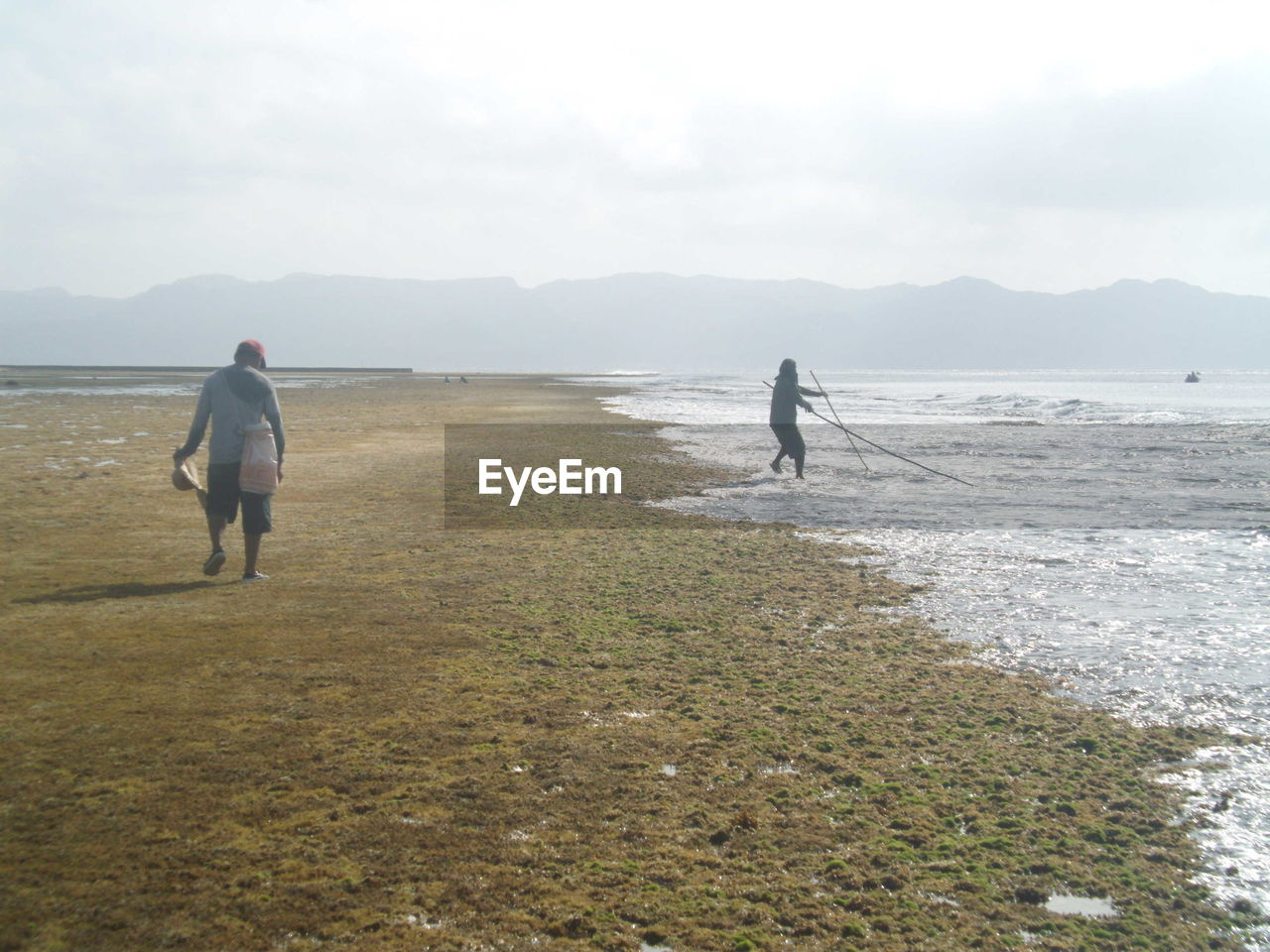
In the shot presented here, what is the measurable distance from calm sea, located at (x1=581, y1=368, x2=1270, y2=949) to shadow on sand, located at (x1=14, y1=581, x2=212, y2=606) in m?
5.73

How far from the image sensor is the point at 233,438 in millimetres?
7273

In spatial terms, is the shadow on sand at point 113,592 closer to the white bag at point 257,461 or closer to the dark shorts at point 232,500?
the dark shorts at point 232,500

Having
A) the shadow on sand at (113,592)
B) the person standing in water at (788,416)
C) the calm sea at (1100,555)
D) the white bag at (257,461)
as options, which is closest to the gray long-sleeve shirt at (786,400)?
the person standing in water at (788,416)

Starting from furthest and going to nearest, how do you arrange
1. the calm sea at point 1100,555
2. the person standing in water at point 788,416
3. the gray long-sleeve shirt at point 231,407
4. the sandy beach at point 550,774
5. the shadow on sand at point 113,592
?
the person standing in water at point 788,416, the gray long-sleeve shirt at point 231,407, the shadow on sand at point 113,592, the calm sea at point 1100,555, the sandy beach at point 550,774

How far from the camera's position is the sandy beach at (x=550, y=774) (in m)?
2.80

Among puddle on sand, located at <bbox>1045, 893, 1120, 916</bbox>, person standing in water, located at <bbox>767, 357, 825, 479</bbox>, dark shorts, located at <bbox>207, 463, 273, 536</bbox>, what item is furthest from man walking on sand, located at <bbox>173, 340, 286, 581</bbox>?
person standing in water, located at <bbox>767, 357, 825, 479</bbox>

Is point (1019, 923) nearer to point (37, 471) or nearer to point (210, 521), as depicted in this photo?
point (210, 521)

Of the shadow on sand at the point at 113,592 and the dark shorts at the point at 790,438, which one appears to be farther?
the dark shorts at the point at 790,438

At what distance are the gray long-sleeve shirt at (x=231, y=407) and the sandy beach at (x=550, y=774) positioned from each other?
42.9 inches

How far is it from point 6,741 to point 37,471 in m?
12.2

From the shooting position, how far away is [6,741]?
13.2 ft

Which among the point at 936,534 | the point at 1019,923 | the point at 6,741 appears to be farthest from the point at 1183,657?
the point at 6,741

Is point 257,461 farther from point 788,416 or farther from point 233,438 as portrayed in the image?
point 788,416

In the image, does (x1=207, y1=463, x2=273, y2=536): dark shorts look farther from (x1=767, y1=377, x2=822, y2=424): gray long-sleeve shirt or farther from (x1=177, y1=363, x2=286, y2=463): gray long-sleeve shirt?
(x1=767, y1=377, x2=822, y2=424): gray long-sleeve shirt
